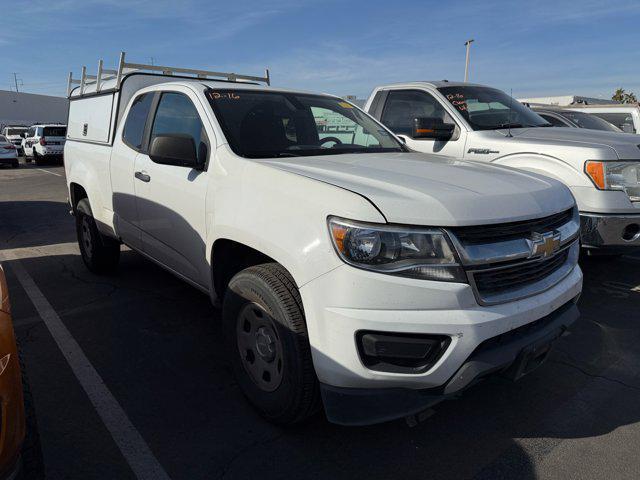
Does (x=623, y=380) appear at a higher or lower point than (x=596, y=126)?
lower

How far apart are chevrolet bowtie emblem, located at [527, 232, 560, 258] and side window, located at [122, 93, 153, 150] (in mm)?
3074

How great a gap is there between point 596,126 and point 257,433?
8.49m

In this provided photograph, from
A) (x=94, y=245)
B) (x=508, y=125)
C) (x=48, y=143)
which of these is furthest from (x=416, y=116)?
(x=48, y=143)

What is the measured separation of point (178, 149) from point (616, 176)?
384cm

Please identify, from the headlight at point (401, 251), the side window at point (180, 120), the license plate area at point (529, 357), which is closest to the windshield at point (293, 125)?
the side window at point (180, 120)

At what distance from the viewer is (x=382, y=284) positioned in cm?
212

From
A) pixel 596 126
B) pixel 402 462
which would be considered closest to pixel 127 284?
pixel 402 462

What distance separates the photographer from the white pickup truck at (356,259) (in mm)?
2158

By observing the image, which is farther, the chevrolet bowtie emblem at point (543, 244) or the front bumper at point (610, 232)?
the front bumper at point (610, 232)

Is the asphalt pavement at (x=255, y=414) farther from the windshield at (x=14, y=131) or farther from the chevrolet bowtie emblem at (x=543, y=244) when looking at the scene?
the windshield at (x=14, y=131)

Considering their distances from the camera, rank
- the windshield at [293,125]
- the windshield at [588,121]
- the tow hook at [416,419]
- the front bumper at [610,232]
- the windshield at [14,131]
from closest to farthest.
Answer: the tow hook at [416,419], the windshield at [293,125], the front bumper at [610,232], the windshield at [588,121], the windshield at [14,131]

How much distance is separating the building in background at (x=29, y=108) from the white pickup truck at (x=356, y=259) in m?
58.0

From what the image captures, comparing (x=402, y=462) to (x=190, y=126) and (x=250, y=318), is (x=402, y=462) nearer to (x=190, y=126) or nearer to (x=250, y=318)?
(x=250, y=318)

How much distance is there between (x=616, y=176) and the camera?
4617mm
